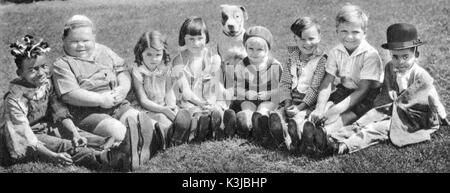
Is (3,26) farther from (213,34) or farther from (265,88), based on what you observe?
(265,88)

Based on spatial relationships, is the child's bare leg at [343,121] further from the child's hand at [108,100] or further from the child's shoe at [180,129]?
the child's hand at [108,100]

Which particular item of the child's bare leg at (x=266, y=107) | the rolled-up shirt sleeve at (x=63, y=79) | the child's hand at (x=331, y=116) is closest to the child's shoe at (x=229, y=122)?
the child's bare leg at (x=266, y=107)

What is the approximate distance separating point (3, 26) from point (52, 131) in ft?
21.3

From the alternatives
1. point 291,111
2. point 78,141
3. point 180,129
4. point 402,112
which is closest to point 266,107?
point 291,111

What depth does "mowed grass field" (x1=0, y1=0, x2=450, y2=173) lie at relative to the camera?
495 centimetres

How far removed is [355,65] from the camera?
5.50 m

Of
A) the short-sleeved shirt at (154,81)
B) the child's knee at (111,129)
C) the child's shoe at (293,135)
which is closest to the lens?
the child's shoe at (293,135)

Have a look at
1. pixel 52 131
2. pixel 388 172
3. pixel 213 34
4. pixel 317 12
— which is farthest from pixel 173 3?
pixel 388 172

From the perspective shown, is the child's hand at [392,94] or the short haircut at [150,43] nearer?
the child's hand at [392,94]

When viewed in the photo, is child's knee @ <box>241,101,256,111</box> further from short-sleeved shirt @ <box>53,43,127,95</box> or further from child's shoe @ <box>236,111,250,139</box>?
short-sleeved shirt @ <box>53,43,127,95</box>

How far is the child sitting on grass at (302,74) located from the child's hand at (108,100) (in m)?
1.78

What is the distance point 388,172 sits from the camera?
4734mm

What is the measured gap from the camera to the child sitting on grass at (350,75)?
17.7ft

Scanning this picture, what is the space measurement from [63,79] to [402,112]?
3474mm
